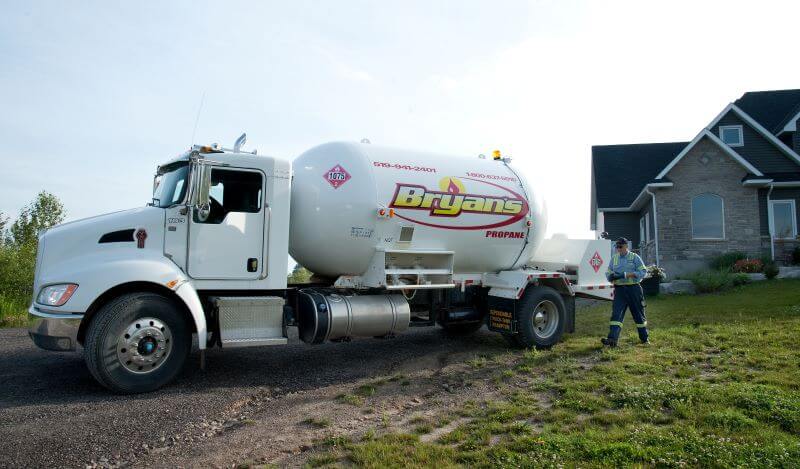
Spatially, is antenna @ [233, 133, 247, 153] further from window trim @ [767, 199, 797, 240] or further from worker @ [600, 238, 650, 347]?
window trim @ [767, 199, 797, 240]

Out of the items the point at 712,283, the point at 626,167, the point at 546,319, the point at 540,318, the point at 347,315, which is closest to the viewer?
the point at 347,315

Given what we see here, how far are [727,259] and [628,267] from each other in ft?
39.1

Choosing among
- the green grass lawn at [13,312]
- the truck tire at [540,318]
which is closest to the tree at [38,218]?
the green grass lawn at [13,312]

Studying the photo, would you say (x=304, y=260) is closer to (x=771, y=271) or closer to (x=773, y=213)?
(x=771, y=271)

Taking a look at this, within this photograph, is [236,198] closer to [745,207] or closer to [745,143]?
[745,207]

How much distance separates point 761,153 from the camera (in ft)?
71.5

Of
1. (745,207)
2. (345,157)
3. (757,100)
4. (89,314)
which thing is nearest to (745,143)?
(745,207)

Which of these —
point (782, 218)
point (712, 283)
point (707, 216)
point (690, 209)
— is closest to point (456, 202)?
point (712, 283)

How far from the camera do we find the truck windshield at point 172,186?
7043 millimetres

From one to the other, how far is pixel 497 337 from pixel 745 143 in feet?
57.6

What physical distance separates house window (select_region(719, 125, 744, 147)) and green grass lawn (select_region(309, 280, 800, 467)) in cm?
1563

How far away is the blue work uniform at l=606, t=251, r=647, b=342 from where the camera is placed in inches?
353

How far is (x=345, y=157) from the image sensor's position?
8094 mm

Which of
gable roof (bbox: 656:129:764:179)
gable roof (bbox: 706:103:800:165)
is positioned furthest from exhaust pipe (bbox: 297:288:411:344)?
gable roof (bbox: 706:103:800:165)
